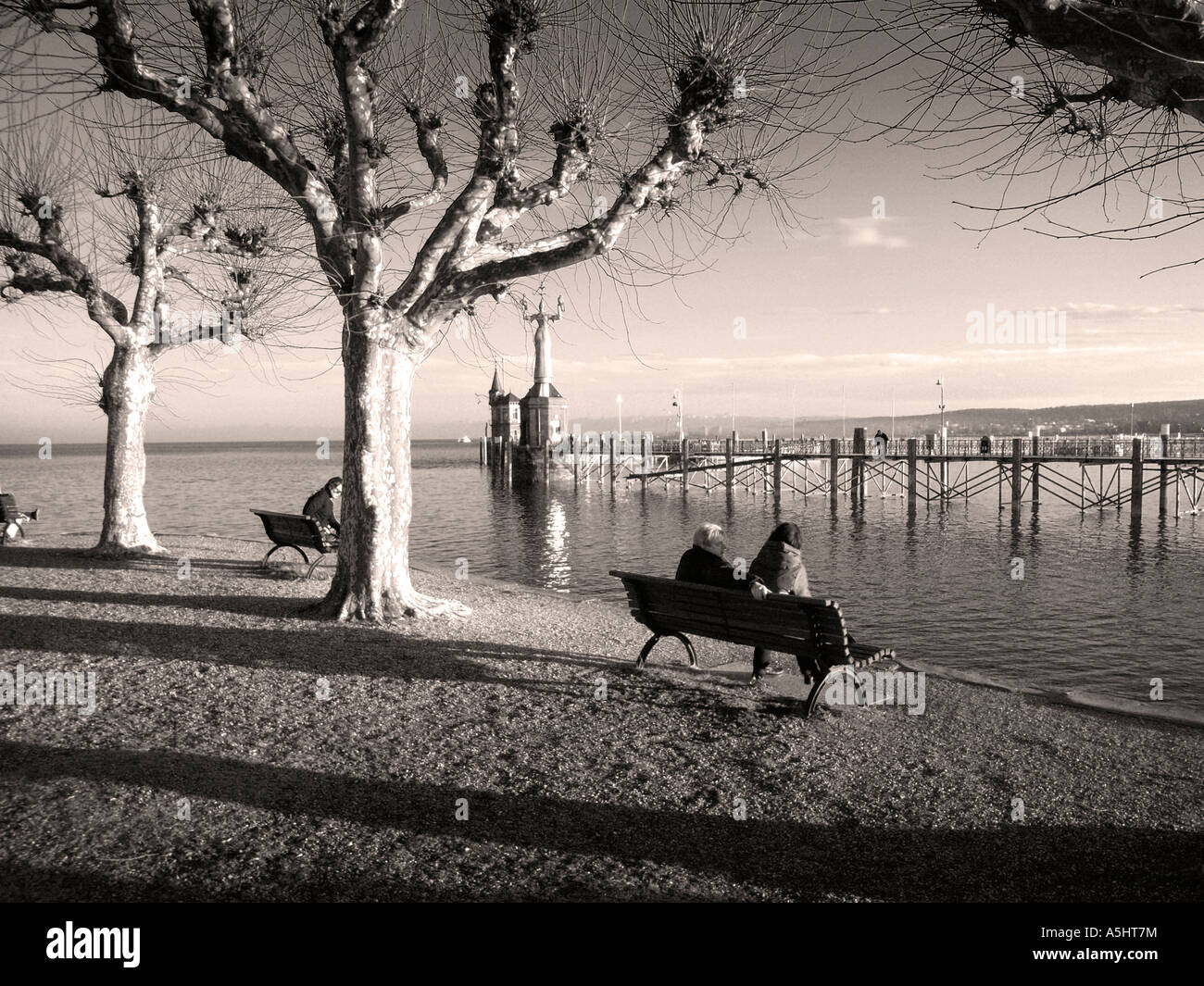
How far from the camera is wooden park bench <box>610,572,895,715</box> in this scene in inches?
262

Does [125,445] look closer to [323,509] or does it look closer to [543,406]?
[323,509]

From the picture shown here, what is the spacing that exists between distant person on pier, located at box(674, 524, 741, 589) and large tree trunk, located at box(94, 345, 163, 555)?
1191 cm

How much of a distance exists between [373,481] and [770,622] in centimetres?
A: 521

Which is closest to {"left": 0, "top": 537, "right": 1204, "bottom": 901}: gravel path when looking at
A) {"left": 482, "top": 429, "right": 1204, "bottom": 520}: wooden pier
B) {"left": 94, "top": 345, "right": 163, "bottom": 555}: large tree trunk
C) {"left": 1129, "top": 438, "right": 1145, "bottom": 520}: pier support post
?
{"left": 94, "top": 345, "right": 163, "bottom": 555}: large tree trunk

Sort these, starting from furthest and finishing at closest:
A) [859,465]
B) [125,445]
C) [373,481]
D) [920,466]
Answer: [920,466], [859,465], [125,445], [373,481]

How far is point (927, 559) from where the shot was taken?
24703 millimetres

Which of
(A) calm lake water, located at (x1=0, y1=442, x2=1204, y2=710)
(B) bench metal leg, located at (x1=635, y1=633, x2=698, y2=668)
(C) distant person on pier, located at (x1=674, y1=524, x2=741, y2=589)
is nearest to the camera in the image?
(C) distant person on pier, located at (x1=674, y1=524, x2=741, y2=589)

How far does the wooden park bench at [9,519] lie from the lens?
18.2 metres

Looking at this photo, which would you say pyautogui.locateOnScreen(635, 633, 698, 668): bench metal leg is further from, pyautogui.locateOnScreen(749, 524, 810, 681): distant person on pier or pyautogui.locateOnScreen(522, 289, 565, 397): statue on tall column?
pyautogui.locateOnScreen(522, 289, 565, 397): statue on tall column

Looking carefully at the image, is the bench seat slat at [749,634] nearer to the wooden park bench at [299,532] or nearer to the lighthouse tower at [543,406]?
the wooden park bench at [299,532]

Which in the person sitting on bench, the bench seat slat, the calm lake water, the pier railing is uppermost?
the pier railing

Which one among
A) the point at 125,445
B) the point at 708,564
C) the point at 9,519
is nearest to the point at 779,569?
the point at 708,564
